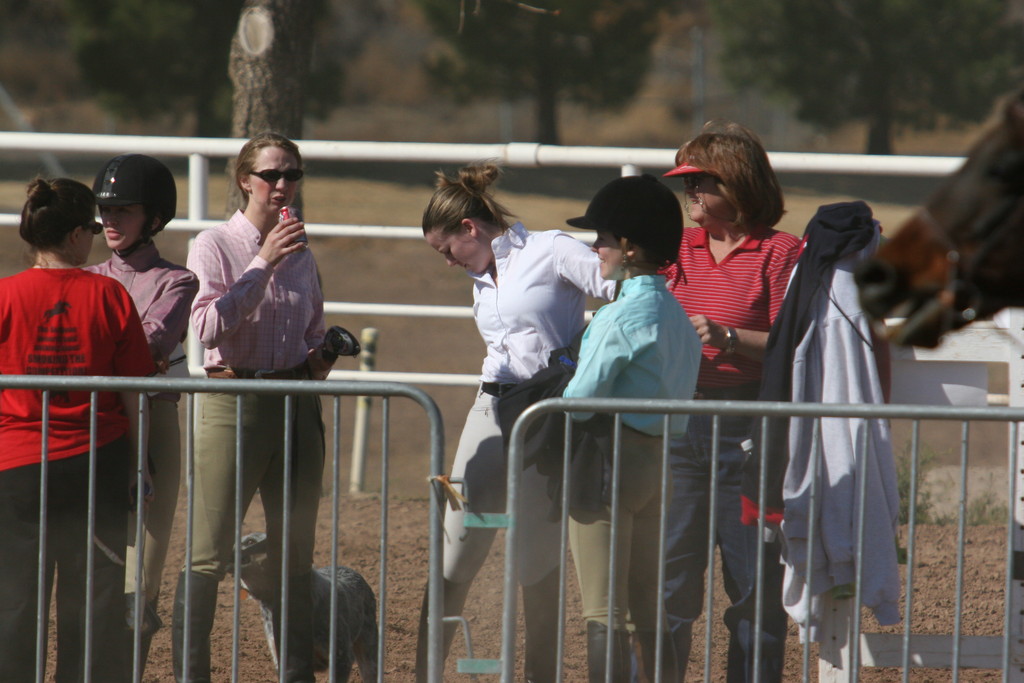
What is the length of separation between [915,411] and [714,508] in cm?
58

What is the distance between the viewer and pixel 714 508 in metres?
3.26

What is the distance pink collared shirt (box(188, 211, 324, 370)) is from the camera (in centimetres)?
374

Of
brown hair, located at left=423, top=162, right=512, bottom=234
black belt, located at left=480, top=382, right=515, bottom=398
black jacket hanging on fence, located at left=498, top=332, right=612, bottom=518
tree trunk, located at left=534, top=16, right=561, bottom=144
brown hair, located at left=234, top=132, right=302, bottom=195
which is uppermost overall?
tree trunk, located at left=534, top=16, right=561, bottom=144

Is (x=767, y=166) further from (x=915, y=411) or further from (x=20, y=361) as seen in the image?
(x=20, y=361)

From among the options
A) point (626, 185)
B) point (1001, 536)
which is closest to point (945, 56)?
point (1001, 536)

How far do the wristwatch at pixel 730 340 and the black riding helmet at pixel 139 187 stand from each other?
1767mm

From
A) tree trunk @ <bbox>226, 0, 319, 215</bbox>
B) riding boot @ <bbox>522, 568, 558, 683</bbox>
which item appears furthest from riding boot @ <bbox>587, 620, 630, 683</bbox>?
tree trunk @ <bbox>226, 0, 319, 215</bbox>

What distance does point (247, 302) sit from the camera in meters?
3.73

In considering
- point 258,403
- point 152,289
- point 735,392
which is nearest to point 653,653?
point 735,392

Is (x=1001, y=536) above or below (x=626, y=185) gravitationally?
below

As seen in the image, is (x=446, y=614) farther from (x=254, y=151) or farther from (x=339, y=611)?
(x=254, y=151)

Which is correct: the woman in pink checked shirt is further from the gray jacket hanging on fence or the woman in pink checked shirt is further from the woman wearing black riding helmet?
the gray jacket hanging on fence

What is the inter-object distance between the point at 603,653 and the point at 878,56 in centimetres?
2626

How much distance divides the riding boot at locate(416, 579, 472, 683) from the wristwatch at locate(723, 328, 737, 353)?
1097 millimetres
